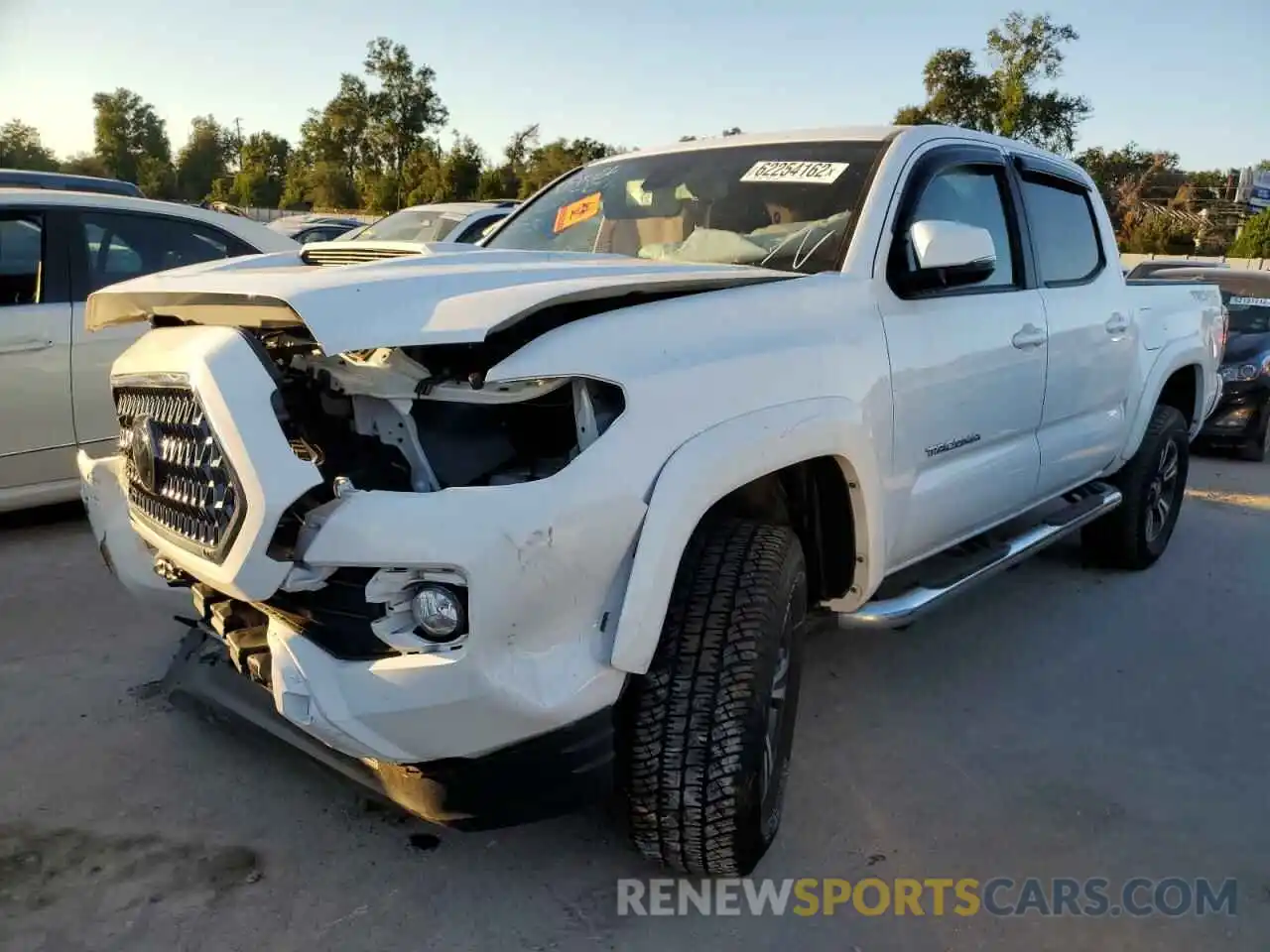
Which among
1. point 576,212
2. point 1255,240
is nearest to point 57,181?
point 576,212

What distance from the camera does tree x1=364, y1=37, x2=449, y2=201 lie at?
54594 millimetres

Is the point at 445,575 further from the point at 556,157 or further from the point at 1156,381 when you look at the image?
the point at 556,157

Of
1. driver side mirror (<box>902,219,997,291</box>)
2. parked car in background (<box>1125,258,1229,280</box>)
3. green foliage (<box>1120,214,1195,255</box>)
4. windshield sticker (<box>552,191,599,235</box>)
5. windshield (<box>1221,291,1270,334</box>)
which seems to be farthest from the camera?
green foliage (<box>1120,214,1195,255</box>)

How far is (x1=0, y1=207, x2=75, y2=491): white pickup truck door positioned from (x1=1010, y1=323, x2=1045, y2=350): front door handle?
13.3ft

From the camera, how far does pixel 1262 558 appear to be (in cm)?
575

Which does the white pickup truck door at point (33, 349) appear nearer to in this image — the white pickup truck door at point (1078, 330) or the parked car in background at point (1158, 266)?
the white pickup truck door at point (1078, 330)

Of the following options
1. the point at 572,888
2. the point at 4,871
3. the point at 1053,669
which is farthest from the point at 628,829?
the point at 1053,669

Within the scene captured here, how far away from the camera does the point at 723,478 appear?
2.39 meters

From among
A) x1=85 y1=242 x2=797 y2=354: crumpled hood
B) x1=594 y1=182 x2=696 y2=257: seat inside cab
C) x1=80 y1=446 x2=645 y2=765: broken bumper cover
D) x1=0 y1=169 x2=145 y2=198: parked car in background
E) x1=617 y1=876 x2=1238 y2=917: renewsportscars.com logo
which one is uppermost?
x1=0 y1=169 x2=145 y2=198: parked car in background

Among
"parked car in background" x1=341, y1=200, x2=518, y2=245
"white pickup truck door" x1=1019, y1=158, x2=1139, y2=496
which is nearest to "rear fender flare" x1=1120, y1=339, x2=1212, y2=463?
"white pickup truck door" x1=1019, y1=158, x2=1139, y2=496

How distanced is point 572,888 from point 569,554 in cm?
97

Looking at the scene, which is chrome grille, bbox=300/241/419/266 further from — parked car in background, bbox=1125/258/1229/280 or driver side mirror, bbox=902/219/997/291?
parked car in background, bbox=1125/258/1229/280

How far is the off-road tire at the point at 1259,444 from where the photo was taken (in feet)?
29.1

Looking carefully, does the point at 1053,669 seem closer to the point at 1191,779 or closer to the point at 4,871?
the point at 1191,779
